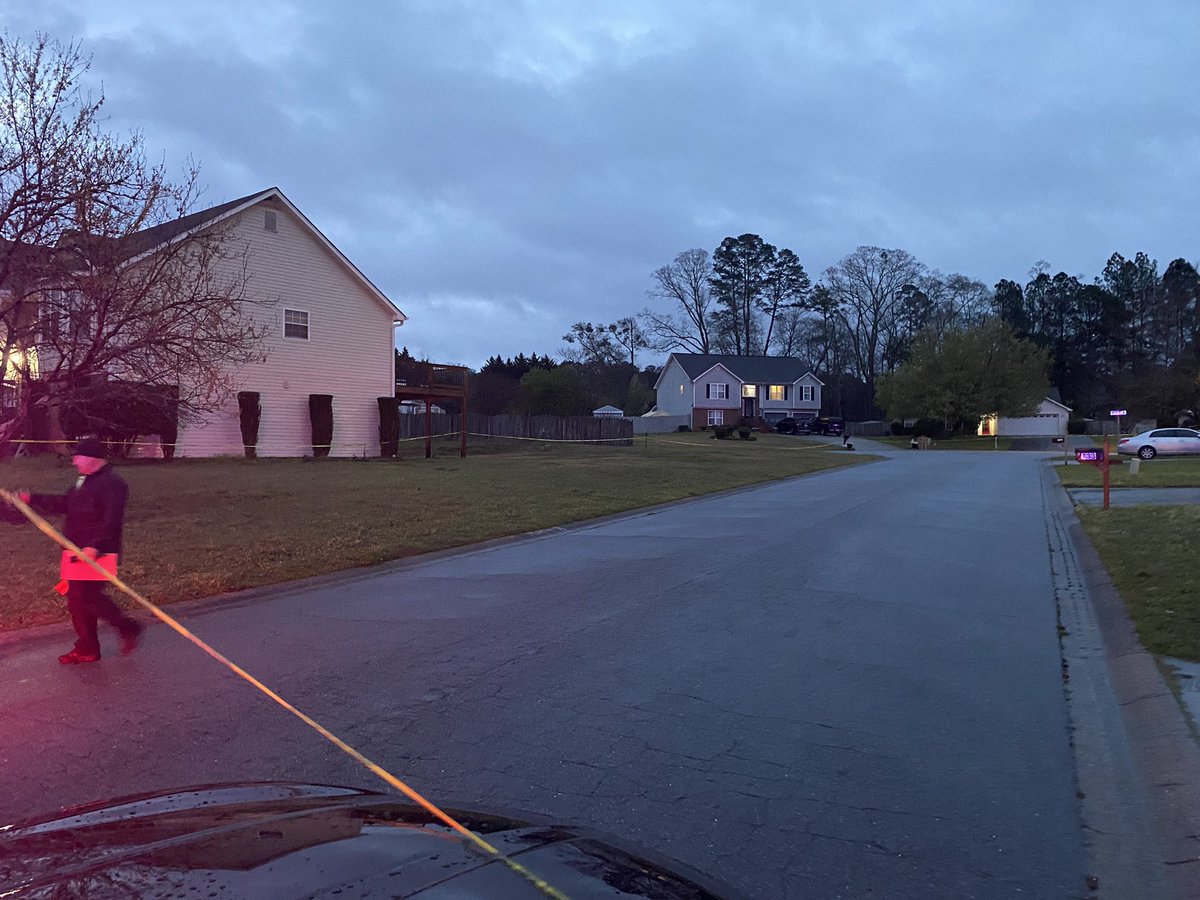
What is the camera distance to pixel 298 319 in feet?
100

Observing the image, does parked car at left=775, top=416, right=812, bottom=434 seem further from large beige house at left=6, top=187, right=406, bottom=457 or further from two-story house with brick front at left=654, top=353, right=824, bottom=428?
large beige house at left=6, top=187, right=406, bottom=457

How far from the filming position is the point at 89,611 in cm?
681

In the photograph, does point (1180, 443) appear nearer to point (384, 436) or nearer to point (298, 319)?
point (384, 436)

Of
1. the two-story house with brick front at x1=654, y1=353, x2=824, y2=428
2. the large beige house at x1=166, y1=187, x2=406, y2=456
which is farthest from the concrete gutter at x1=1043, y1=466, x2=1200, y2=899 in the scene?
the two-story house with brick front at x1=654, y1=353, x2=824, y2=428

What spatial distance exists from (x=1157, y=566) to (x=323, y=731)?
989cm

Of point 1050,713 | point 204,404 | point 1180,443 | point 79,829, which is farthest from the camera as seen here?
point 1180,443

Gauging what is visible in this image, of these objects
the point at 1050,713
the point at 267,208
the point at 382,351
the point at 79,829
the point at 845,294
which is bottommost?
the point at 1050,713

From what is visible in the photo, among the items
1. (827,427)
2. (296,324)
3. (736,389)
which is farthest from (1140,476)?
(736,389)

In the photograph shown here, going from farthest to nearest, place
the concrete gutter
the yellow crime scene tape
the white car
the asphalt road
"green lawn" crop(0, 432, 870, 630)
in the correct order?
1. the white car
2. "green lawn" crop(0, 432, 870, 630)
3. the asphalt road
4. the concrete gutter
5. the yellow crime scene tape

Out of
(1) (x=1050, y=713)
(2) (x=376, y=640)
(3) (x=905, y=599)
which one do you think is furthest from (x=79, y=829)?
(3) (x=905, y=599)

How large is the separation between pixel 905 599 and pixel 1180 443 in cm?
3862

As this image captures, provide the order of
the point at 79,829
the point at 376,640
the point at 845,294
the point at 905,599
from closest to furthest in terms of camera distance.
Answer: the point at 79,829, the point at 376,640, the point at 905,599, the point at 845,294

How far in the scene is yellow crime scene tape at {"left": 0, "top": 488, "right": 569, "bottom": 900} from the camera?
2643mm

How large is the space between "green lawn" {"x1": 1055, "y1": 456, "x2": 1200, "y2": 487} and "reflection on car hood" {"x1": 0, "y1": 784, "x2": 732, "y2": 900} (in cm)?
2574
